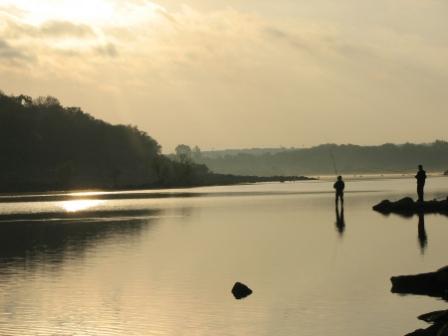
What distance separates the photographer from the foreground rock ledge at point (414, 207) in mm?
59916

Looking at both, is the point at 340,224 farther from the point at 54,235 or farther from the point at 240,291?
the point at 240,291

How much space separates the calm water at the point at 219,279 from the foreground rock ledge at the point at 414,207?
8.81 metres

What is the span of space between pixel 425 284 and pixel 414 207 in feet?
129

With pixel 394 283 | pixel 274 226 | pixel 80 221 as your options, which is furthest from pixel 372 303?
pixel 80 221

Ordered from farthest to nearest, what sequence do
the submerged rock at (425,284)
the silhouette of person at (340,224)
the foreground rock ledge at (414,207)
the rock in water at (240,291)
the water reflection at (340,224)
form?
the foreground rock ledge at (414,207), the silhouette of person at (340,224), the water reflection at (340,224), the rock in water at (240,291), the submerged rock at (425,284)

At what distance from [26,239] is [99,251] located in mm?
10854

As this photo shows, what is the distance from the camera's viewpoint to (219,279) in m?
27.8

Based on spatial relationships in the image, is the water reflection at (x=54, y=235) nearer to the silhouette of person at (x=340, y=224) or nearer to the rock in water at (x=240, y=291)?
the silhouette of person at (x=340, y=224)

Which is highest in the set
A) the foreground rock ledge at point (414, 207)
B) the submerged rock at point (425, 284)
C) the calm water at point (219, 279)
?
the foreground rock ledge at point (414, 207)

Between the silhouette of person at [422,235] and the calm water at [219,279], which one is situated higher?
the silhouette of person at [422,235]

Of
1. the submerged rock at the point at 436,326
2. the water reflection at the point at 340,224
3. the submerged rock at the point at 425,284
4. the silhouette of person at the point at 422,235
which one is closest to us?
the submerged rock at the point at 436,326

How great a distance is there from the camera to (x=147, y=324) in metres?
20.3

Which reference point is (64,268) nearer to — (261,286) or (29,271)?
(29,271)

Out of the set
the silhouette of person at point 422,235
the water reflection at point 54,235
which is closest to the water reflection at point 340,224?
the silhouette of person at point 422,235
